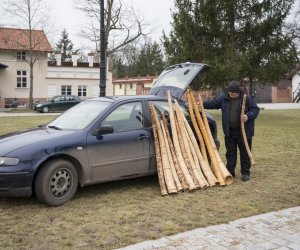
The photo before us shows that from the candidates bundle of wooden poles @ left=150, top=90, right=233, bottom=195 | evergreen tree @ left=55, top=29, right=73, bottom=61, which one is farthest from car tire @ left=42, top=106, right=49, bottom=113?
evergreen tree @ left=55, top=29, right=73, bottom=61

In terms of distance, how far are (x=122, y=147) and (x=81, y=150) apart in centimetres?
73

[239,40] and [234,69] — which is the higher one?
[239,40]

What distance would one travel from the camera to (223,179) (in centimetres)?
710

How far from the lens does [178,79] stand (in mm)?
8406

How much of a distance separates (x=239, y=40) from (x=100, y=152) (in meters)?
18.3

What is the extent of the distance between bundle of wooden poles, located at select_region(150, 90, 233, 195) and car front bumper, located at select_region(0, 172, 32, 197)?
81.8 inches

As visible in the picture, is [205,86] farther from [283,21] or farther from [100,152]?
[100,152]

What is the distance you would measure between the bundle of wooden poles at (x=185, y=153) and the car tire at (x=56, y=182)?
1.45 metres

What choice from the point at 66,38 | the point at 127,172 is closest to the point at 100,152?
the point at 127,172

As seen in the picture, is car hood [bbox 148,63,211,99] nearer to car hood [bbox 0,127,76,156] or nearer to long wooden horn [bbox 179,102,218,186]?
long wooden horn [bbox 179,102,218,186]

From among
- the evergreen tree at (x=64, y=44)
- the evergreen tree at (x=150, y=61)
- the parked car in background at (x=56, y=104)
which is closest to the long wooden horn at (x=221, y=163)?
the parked car in background at (x=56, y=104)

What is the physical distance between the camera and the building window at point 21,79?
→ 147ft

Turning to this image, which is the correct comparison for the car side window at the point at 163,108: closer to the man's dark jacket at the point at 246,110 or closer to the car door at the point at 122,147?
the car door at the point at 122,147

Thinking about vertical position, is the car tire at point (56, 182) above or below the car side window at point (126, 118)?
below
